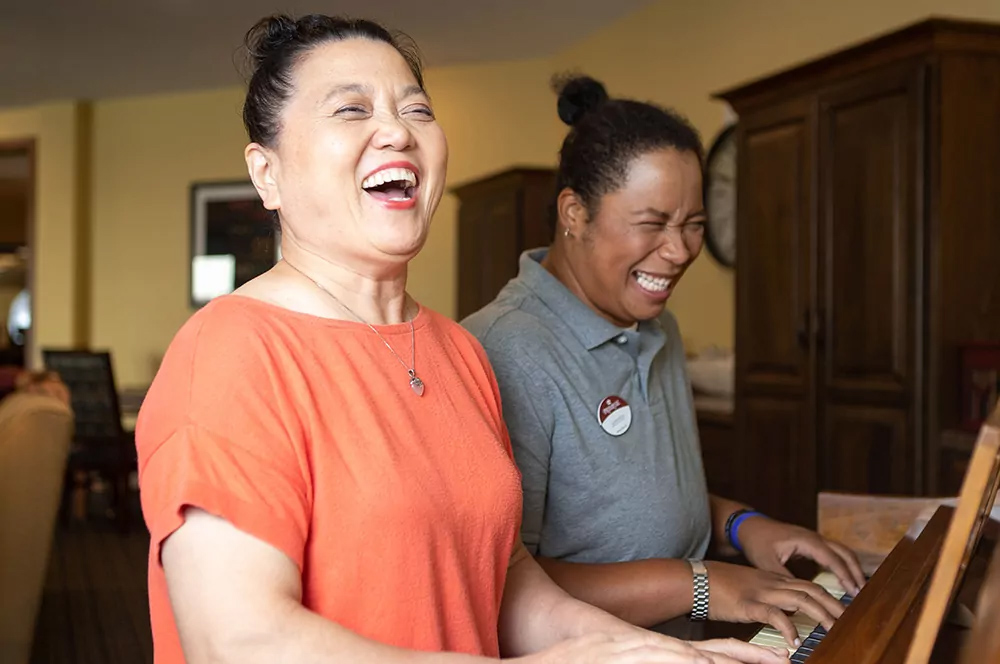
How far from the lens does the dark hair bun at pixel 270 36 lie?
3.80ft

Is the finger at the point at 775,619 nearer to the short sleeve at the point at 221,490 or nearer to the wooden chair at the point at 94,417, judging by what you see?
the short sleeve at the point at 221,490

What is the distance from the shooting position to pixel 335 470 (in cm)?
97

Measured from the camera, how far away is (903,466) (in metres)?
3.06

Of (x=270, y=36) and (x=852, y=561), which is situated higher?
(x=270, y=36)

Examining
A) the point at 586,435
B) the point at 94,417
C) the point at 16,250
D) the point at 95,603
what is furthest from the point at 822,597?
the point at 16,250

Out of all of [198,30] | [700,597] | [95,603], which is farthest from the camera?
[198,30]

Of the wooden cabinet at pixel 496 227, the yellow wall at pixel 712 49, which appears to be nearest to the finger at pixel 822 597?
the yellow wall at pixel 712 49

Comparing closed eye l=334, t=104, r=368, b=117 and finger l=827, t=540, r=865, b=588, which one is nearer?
closed eye l=334, t=104, r=368, b=117

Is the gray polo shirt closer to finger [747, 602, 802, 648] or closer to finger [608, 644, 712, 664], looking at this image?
finger [747, 602, 802, 648]

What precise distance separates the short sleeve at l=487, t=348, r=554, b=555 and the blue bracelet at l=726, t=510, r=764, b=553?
45 cm

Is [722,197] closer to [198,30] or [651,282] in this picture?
[651,282]

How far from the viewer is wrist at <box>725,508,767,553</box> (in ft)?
6.08

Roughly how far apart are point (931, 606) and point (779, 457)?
300 centimetres

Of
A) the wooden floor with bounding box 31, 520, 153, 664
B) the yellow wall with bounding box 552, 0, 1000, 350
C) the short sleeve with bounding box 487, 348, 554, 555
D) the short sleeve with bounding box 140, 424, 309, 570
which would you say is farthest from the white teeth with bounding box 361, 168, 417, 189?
the yellow wall with bounding box 552, 0, 1000, 350
